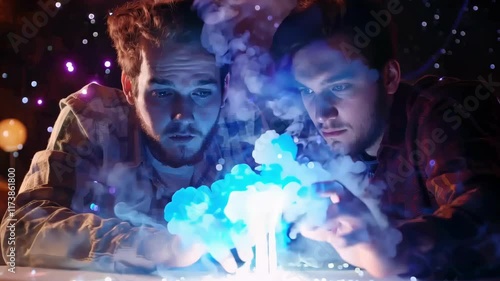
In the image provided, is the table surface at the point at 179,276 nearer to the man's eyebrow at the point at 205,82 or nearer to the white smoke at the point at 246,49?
the white smoke at the point at 246,49

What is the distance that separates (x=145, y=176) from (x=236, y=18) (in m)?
0.74

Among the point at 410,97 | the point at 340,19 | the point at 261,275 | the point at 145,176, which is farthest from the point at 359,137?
the point at 145,176

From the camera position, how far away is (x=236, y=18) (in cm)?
203

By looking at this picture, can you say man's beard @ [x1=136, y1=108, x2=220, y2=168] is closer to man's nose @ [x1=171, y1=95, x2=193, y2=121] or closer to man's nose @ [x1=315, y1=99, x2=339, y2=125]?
→ man's nose @ [x1=171, y1=95, x2=193, y2=121]

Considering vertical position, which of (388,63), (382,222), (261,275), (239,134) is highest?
(388,63)

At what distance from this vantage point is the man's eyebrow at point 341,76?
6.57 feet

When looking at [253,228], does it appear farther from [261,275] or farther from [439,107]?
[439,107]

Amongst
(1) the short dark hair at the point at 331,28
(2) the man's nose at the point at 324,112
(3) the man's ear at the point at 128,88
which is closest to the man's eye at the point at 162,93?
(3) the man's ear at the point at 128,88

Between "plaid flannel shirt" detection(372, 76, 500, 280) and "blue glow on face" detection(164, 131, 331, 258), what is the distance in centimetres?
31

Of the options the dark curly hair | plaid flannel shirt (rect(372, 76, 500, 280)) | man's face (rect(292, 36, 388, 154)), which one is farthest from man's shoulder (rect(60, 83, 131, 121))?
plaid flannel shirt (rect(372, 76, 500, 280))

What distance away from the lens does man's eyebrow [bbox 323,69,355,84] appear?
6.57 feet

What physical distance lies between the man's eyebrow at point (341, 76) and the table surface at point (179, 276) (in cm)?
76

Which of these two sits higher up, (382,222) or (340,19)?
(340,19)

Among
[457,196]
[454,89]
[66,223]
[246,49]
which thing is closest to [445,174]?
[457,196]
